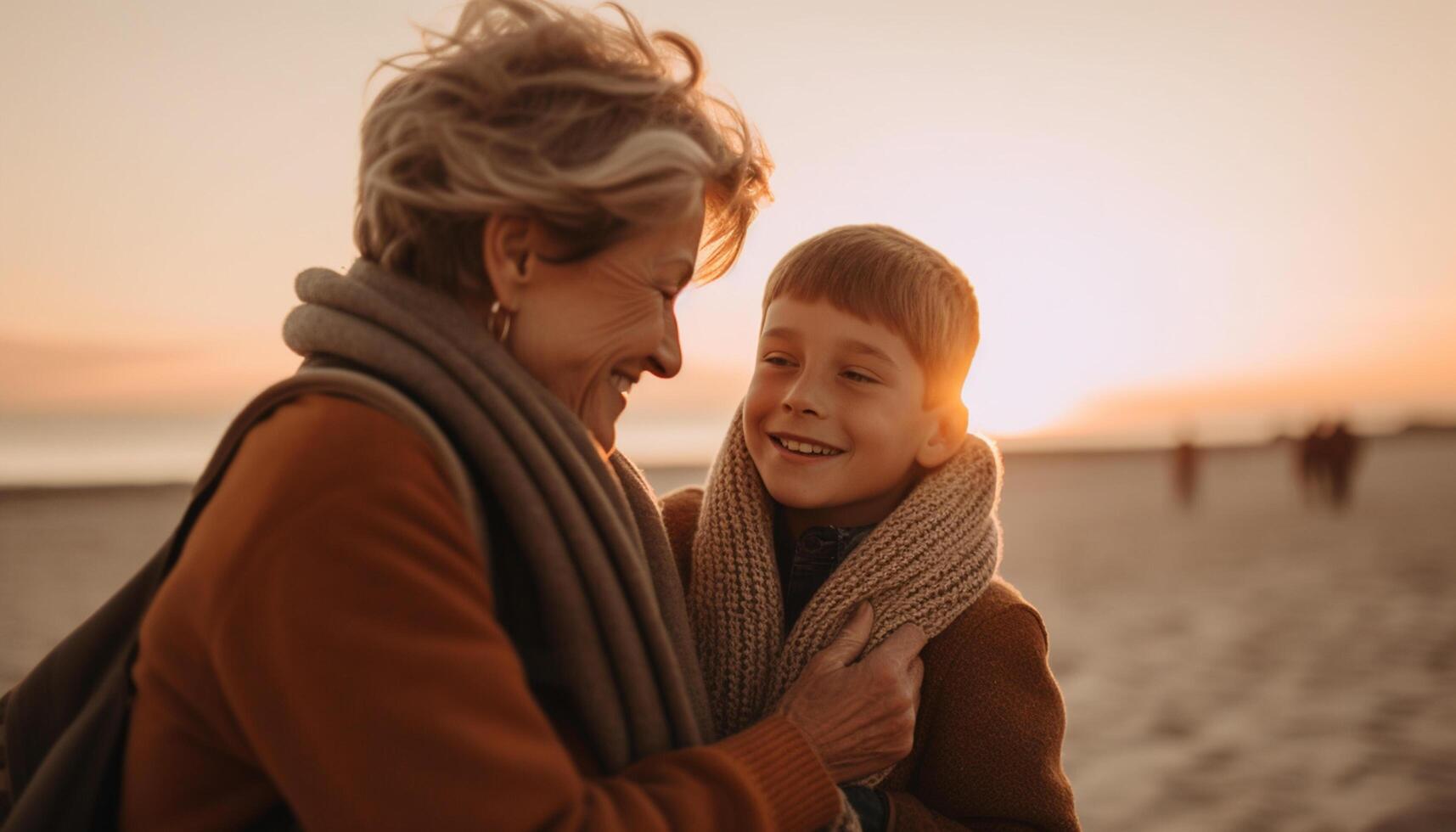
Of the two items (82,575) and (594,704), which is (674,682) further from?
(82,575)

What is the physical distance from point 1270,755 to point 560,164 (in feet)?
18.6

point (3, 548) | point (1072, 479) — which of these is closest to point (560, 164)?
point (3, 548)

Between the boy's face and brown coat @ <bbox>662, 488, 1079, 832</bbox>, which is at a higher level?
the boy's face

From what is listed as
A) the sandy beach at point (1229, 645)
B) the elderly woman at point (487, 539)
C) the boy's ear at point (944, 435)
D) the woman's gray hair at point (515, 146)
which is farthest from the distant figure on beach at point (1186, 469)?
the woman's gray hair at point (515, 146)

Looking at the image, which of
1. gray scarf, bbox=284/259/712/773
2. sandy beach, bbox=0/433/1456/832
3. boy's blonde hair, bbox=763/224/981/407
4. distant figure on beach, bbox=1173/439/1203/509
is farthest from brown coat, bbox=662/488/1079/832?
distant figure on beach, bbox=1173/439/1203/509

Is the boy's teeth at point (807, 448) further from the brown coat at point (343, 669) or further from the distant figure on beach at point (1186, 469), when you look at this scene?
the distant figure on beach at point (1186, 469)

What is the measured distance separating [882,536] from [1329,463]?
21.3 metres

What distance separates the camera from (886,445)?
2.48 metres

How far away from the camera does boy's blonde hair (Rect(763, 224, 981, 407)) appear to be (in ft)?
8.09

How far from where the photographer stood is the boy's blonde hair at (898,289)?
97.1 inches

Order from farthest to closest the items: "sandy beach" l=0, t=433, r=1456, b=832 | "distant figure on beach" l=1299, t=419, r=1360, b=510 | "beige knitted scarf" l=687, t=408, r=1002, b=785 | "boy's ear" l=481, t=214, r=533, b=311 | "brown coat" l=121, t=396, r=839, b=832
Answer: "distant figure on beach" l=1299, t=419, r=1360, b=510, "sandy beach" l=0, t=433, r=1456, b=832, "beige knitted scarf" l=687, t=408, r=1002, b=785, "boy's ear" l=481, t=214, r=533, b=311, "brown coat" l=121, t=396, r=839, b=832

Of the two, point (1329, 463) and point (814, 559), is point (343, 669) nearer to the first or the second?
point (814, 559)

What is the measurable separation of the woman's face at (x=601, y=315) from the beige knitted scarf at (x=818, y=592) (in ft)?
1.73

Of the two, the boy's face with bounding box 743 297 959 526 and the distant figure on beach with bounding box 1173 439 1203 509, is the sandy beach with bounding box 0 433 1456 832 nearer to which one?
the distant figure on beach with bounding box 1173 439 1203 509
